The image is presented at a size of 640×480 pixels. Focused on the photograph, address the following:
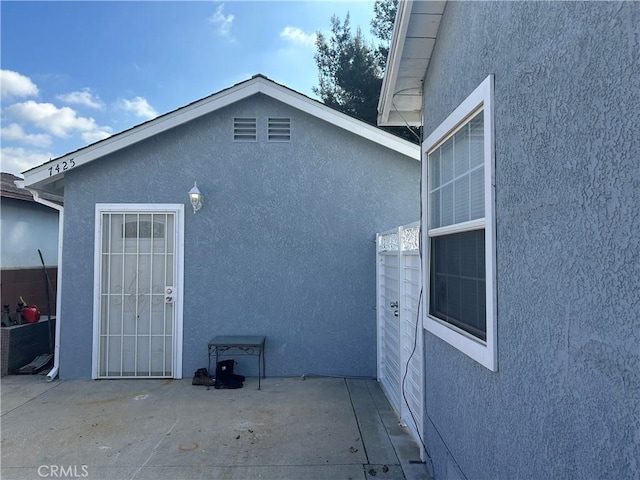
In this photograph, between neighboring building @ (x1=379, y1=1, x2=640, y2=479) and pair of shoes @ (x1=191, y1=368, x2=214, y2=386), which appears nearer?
neighboring building @ (x1=379, y1=1, x2=640, y2=479)

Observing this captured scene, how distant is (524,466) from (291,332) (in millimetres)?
4974

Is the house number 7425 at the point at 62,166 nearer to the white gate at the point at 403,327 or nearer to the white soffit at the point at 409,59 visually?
the white soffit at the point at 409,59

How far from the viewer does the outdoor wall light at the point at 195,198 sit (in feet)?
21.3

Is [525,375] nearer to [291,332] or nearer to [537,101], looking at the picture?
[537,101]

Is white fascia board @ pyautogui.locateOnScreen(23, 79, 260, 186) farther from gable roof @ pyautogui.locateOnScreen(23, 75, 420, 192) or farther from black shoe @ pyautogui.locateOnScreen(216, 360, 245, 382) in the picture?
black shoe @ pyautogui.locateOnScreen(216, 360, 245, 382)

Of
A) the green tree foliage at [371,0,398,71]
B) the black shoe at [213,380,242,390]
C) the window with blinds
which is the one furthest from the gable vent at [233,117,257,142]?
the green tree foliage at [371,0,398,71]

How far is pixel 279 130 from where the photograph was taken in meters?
6.88

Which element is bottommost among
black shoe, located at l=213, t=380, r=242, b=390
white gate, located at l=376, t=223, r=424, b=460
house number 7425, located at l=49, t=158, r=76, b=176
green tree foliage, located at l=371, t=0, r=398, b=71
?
black shoe, located at l=213, t=380, r=242, b=390

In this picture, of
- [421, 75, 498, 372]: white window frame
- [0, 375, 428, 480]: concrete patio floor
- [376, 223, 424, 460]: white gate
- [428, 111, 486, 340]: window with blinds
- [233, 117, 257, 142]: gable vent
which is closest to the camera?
[421, 75, 498, 372]: white window frame

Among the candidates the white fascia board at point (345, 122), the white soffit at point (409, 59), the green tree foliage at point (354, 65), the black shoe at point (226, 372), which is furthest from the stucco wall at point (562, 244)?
the green tree foliage at point (354, 65)

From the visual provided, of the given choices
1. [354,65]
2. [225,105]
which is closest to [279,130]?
[225,105]

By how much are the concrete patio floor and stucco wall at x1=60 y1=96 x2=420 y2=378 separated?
2.54ft

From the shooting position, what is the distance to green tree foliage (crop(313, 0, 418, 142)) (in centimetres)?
1285

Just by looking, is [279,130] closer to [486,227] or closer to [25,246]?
[486,227]
